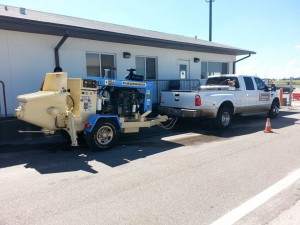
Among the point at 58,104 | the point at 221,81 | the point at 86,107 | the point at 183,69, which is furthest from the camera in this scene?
the point at 183,69

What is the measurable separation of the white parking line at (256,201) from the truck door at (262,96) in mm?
6999

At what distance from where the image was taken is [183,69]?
14.7 m

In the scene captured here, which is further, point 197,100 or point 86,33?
point 86,33

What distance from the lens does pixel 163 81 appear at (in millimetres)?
13375

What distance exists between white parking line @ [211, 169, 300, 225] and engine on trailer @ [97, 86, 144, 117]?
4365 millimetres

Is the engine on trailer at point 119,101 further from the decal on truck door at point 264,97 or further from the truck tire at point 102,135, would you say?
the decal on truck door at point 264,97

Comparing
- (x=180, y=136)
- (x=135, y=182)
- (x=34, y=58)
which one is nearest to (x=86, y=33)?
(x=34, y=58)

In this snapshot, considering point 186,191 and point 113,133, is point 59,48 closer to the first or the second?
point 113,133

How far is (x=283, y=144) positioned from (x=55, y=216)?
602 cm

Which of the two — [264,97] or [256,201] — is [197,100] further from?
[256,201]

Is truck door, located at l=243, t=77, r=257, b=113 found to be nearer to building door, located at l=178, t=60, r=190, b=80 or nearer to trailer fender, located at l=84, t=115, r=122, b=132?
building door, located at l=178, t=60, r=190, b=80

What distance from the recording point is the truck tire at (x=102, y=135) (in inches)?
257

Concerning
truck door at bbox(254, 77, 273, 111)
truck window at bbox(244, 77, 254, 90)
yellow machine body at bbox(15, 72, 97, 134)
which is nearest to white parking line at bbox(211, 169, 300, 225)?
yellow machine body at bbox(15, 72, 97, 134)

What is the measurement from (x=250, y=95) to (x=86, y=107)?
23.0 feet
